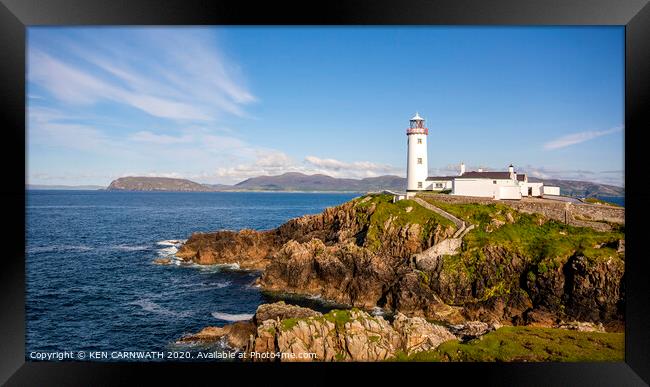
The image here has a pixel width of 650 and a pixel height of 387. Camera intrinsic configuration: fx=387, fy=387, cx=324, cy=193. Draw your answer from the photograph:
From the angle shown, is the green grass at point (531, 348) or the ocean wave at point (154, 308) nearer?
the green grass at point (531, 348)

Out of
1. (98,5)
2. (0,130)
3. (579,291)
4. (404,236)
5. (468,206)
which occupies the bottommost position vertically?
(579,291)

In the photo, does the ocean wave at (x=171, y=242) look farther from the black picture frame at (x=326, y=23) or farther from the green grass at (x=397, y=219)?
the black picture frame at (x=326, y=23)

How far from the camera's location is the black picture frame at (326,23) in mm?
8117

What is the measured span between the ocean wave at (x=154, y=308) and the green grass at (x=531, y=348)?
10.1 metres

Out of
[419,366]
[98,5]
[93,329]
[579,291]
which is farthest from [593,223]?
[93,329]

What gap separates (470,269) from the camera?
1777 cm

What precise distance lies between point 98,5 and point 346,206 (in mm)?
21300

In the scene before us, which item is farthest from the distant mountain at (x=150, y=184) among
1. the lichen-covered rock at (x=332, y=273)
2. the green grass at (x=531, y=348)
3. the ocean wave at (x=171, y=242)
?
the green grass at (x=531, y=348)

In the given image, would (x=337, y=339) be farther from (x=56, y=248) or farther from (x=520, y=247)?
(x=56, y=248)

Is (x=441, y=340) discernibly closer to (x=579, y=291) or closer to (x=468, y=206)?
(x=579, y=291)

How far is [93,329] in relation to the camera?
47.3 feet

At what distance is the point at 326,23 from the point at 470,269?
13.6m

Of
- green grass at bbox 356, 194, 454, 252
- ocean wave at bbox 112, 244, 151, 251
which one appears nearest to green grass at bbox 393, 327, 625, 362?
green grass at bbox 356, 194, 454, 252

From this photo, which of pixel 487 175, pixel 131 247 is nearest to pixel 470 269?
pixel 487 175
